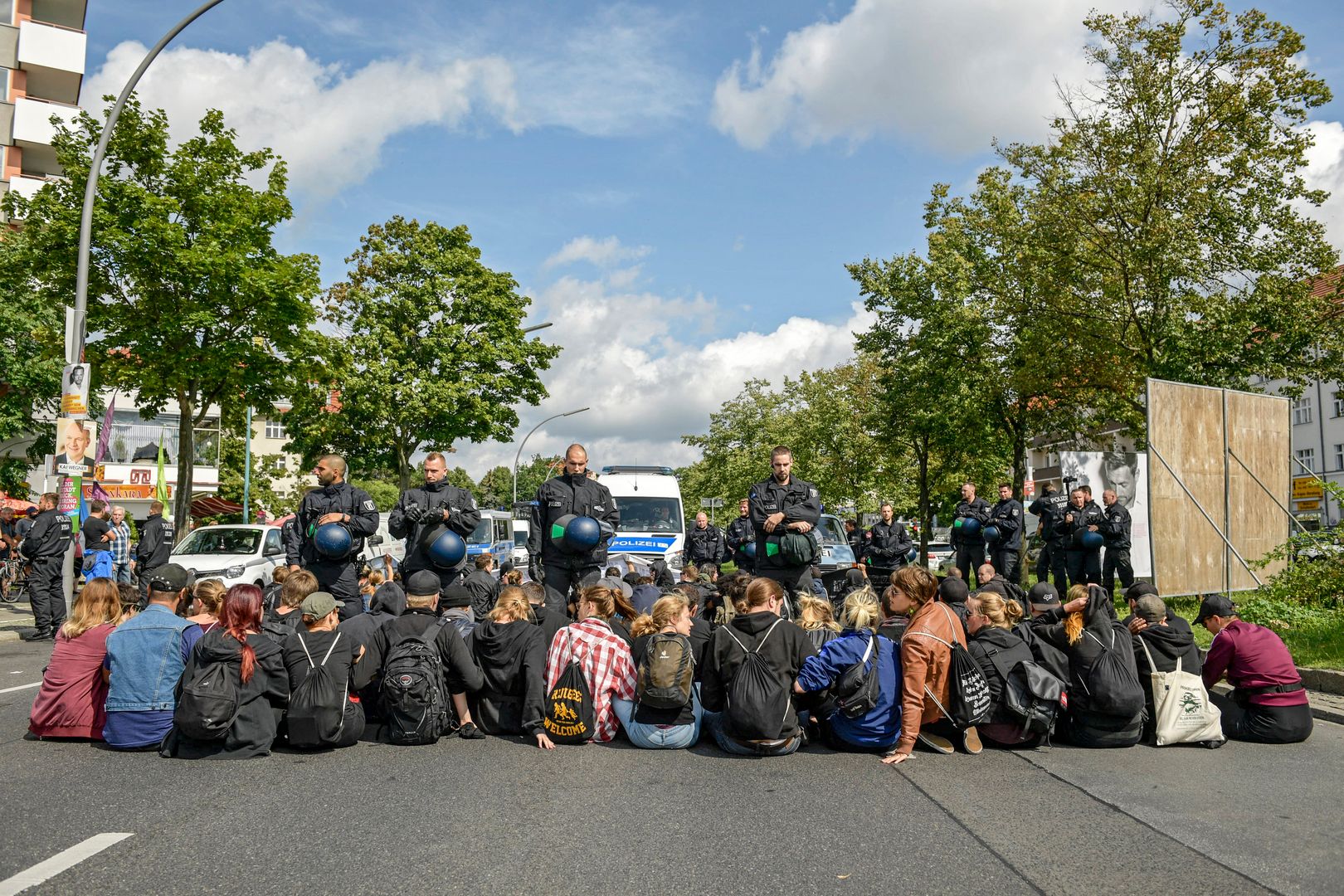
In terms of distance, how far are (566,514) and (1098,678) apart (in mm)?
4674

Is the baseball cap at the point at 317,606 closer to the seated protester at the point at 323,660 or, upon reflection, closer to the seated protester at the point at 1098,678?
the seated protester at the point at 323,660

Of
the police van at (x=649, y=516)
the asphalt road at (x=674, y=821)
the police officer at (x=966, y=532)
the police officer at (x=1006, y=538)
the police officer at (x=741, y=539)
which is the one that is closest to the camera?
the asphalt road at (x=674, y=821)

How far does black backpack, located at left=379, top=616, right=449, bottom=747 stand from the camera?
724 cm

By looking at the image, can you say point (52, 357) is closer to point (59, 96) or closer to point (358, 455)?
point (358, 455)

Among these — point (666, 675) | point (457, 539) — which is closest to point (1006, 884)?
point (666, 675)

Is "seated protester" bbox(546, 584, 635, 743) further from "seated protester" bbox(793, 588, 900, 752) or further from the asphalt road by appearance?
"seated protester" bbox(793, 588, 900, 752)

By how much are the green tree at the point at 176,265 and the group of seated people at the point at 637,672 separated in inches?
530

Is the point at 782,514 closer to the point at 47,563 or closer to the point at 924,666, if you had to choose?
the point at 924,666

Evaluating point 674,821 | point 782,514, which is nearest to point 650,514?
point 782,514

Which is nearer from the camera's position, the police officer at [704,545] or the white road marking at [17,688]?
the white road marking at [17,688]

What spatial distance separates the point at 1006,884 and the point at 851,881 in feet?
2.08

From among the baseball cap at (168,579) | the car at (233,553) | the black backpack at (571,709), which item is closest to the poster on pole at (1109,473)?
the black backpack at (571,709)

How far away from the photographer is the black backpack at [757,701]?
271 inches

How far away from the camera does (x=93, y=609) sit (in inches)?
291
